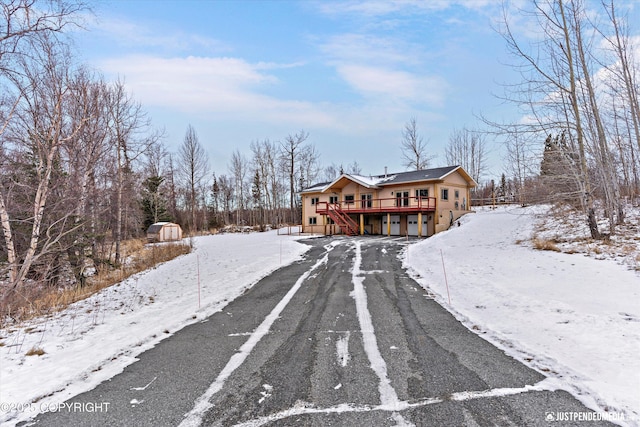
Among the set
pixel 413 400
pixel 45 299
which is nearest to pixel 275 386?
pixel 413 400

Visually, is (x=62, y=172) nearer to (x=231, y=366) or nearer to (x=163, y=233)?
(x=231, y=366)

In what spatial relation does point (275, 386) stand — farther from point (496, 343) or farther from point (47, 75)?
point (47, 75)

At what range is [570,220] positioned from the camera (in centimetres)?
1501

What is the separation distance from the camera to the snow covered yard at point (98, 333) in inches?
136

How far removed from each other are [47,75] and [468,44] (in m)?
13.7

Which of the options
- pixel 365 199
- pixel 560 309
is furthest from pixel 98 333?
pixel 365 199

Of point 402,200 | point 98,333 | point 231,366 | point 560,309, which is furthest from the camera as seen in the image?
point 402,200

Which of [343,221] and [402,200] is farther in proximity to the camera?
[343,221]

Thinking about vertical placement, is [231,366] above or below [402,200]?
below

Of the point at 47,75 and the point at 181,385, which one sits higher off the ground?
the point at 47,75

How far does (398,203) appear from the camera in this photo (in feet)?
82.1

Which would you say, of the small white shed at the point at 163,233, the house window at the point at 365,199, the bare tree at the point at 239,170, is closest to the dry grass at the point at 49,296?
the small white shed at the point at 163,233

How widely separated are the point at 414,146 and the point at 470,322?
122 ft

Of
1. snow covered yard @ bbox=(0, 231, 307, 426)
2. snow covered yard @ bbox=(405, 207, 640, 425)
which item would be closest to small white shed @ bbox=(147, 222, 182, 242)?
snow covered yard @ bbox=(0, 231, 307, 426)
